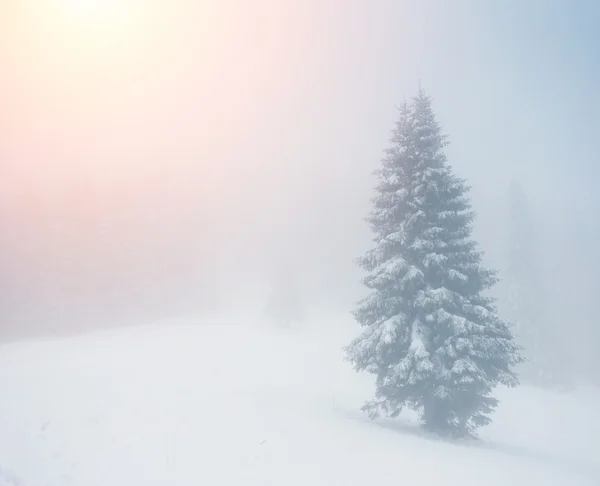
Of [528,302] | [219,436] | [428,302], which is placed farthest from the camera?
[528,302]

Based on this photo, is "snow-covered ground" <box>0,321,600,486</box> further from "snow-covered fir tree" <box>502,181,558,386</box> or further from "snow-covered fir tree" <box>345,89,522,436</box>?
"snow-covered fir tree" <box>502,181,558,386</box>

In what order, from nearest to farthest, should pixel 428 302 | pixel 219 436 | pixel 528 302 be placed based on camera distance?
1. pixel 219 436
2. pixel 428 302
3. pixel 528 302

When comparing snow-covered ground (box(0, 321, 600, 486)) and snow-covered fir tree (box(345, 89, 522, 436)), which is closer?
snow-covered ground (box(0, 321, 600, 486))

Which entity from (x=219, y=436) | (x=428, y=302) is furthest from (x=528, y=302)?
(x=219, y=436)

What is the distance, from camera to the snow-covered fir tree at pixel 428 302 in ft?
52.0

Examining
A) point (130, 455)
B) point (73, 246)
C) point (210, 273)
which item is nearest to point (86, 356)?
point (130, 455)

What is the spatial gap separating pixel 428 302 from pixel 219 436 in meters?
8.77

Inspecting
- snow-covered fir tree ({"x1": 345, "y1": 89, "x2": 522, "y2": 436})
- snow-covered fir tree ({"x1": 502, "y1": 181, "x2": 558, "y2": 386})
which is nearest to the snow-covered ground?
snow-covered fir tree ({"x1": 345, "y1": 89, "x2": 522, "y2": 436})

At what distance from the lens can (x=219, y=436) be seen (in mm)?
12320

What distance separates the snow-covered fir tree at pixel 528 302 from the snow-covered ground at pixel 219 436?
18200mm

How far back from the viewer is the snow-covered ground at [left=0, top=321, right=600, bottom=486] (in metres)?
10.3

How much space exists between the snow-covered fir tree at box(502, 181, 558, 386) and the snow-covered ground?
59.7 feet

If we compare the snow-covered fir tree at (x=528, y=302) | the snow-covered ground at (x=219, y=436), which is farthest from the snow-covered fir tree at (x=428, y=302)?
the snow-covered fir tree at (x=528, y=302)

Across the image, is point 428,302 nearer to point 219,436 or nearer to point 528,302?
point 219,436
